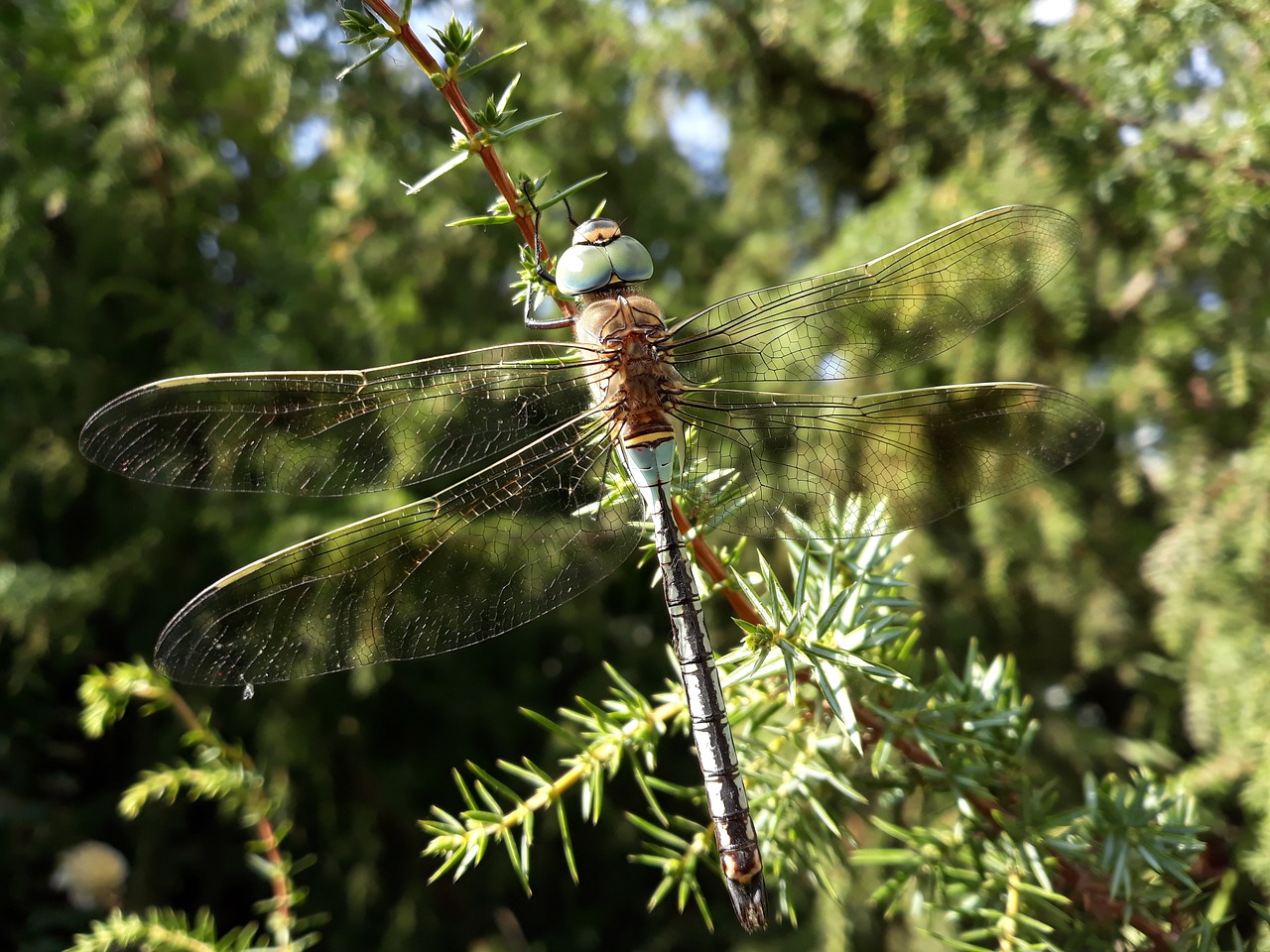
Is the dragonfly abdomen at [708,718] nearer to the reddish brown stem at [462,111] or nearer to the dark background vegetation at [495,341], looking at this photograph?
the reddish brown stem at [462,111]

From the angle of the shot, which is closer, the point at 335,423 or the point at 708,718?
the point at 708,718

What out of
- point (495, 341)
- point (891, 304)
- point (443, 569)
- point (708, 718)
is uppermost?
point (495, 341)

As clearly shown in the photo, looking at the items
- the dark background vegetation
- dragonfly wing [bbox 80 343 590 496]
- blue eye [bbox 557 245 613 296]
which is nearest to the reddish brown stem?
blue eye [bbox 557 245 613 296]

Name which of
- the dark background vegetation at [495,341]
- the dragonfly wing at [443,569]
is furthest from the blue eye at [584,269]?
the dark background vegetation at [495,341]

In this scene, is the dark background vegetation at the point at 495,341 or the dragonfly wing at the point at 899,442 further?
the dark background vegetation at the point at 495,341

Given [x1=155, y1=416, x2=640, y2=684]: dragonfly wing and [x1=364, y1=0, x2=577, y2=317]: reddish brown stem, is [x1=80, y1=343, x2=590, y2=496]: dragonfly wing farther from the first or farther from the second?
[x1=364, y1=0, x2=577, y2=317]: reddish brown stem

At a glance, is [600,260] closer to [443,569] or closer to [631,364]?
[631,364]

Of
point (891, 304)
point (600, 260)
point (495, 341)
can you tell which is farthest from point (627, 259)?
point (495, 341)
